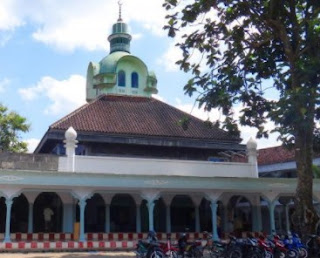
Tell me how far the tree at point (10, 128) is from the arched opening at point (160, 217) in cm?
1624

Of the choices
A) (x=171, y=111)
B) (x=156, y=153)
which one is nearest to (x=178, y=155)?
(x=156, y=153)

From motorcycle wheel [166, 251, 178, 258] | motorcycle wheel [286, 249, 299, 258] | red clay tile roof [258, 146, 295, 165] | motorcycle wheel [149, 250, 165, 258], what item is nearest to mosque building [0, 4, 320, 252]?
red clay tile roof [258, 146, 295, 165]

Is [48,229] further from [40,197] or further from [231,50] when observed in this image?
[231,50]

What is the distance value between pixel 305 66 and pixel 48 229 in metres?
14.0

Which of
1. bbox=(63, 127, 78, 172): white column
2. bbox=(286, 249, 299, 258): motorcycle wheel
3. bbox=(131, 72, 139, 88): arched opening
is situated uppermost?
bbox=(131, 72, 139, 88): arched opening

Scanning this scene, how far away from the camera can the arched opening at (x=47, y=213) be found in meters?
23.0

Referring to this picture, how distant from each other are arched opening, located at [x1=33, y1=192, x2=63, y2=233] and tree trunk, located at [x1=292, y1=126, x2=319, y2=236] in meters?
11.5

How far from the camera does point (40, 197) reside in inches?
912

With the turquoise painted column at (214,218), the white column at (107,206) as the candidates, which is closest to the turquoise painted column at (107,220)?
the white column at (107,206)

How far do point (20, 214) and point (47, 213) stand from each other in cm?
124

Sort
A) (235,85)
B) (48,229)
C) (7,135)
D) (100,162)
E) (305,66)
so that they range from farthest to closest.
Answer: (7,135)
(48,229)
(100,162)
(235,85)
(305,66)

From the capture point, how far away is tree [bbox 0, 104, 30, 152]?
36.5m

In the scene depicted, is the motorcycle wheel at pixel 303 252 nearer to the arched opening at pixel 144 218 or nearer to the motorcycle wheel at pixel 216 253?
the motorcycle wheel at pixel 216 253

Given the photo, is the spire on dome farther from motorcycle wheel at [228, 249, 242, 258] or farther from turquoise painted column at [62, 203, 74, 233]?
motorcycle wheel at [228, 249, 242, 258]
